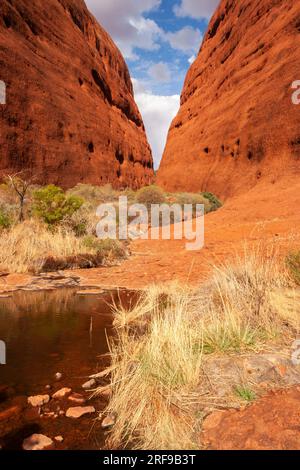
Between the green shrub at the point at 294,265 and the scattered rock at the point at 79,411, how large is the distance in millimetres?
3211

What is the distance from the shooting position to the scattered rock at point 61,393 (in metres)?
2.80

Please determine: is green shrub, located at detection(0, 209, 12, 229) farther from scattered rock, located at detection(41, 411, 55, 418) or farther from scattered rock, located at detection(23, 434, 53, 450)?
scattered rock, located at detection(23, 434, 53, 450)

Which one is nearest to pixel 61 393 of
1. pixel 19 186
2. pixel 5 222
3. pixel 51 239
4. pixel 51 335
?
pixel 51 335

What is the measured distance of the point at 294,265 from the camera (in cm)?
483

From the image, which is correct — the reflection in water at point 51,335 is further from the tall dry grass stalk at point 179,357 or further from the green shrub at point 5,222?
the green shrub at point 5,222

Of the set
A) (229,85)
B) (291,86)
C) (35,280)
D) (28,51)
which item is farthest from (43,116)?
(35,280)

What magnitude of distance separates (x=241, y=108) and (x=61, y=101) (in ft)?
39.4

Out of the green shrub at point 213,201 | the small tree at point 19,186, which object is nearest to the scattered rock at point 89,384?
the small tree at point 19,186

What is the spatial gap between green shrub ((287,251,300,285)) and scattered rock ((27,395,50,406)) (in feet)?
11.2

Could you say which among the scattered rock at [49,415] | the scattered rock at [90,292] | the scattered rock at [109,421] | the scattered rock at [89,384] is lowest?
the scattered rock at [109,421]

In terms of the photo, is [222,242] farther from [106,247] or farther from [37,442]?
[37,442]

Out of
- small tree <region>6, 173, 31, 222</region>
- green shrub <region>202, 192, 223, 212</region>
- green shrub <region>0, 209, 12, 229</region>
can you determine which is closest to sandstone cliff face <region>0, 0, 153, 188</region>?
small tree <region>6, 173, 31, 222</region>

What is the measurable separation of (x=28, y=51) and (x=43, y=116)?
436cm
